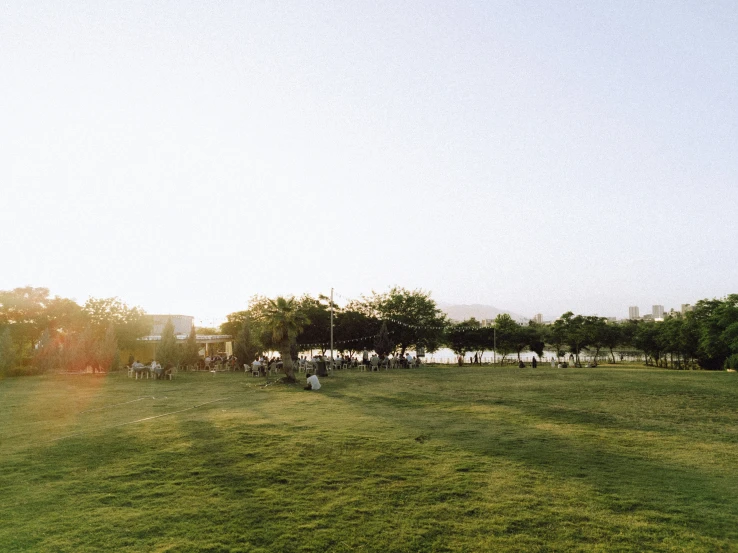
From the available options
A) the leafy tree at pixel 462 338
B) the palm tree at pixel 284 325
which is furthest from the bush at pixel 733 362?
the palm tree at pixel 284 325

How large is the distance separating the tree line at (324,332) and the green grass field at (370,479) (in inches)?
569

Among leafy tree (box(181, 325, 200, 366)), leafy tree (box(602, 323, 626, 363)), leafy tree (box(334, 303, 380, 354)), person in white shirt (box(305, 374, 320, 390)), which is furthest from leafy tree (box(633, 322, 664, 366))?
person in white shirt (box(305, 374, 320, 390))

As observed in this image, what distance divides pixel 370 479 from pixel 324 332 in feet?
168

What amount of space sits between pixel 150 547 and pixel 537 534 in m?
4.89

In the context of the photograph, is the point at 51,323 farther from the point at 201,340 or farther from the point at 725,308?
the point at 725,308

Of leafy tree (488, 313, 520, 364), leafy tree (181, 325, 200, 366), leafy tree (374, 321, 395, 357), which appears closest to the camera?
leafy tree (181, 325, 200, 366)

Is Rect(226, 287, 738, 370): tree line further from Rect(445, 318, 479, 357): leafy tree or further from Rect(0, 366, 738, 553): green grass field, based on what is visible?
Rect(0, 366, 738, 553): green grass field

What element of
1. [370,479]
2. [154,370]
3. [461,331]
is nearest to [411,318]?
[461,331]

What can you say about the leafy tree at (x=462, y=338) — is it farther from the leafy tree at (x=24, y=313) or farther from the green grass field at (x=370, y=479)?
the green grass field at (x=370, y=479)

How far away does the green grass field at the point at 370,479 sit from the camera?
253 inches

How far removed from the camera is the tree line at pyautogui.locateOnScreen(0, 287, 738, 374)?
121 feet

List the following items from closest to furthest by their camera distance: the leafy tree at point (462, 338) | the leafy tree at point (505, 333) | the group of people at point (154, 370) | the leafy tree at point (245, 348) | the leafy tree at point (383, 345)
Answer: the group of people at point (154, 370)
the leafy tree at point (245, 348)
the leafy tree at point (383, 345)
the leafy tree at point (462, 338)
the leafy tree at point (505, 333)

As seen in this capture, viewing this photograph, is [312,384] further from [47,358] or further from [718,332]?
[718,332]

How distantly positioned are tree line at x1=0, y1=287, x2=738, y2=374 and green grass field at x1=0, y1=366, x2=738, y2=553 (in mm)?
14454
